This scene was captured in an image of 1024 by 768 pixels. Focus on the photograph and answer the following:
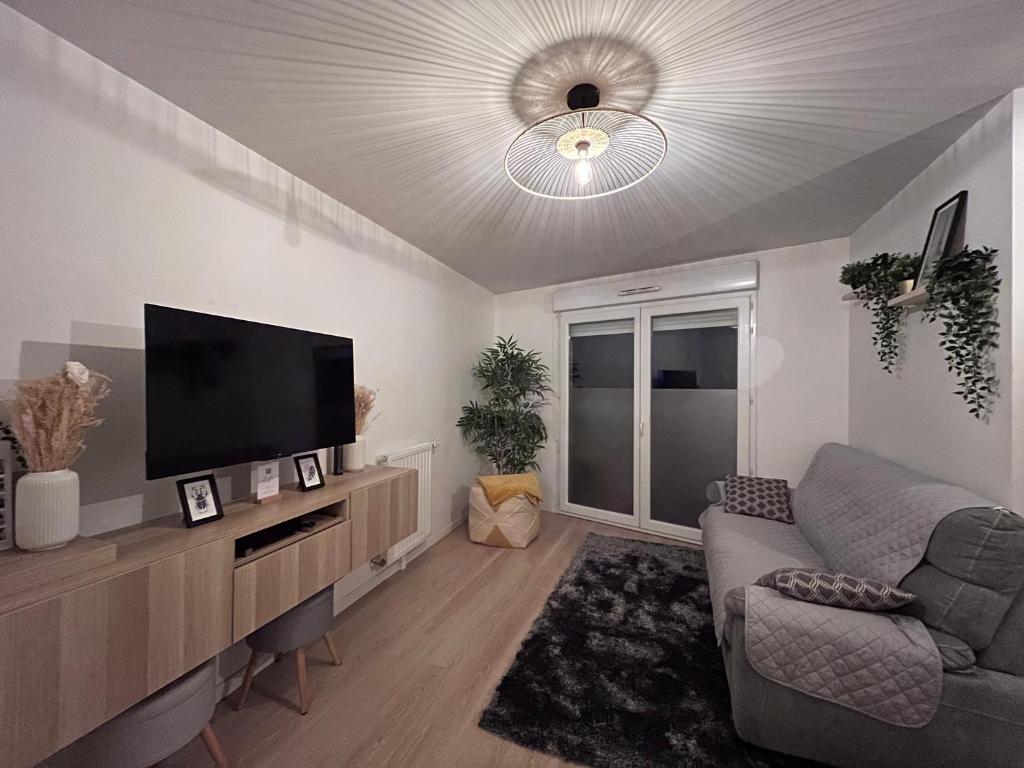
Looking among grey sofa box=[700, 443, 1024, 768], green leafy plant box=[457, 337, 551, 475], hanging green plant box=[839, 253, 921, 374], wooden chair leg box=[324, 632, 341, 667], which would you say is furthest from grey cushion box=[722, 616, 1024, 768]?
green leafy plant box=[457, 337, 551, 475]

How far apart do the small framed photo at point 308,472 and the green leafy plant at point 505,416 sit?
5.51ft

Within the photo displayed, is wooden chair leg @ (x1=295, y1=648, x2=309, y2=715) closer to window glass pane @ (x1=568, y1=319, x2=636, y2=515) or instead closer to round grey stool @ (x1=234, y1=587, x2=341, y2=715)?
round grey stool @ (x1=234, y1=587, x2=341, y2=715)

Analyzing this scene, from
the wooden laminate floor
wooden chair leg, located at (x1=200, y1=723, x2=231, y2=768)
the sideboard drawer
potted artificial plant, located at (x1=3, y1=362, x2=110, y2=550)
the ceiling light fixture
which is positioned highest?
the ceiling light fixture

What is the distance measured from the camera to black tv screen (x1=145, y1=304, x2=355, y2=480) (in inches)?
45.6

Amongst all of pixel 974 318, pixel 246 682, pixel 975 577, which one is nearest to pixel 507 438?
pixel 246 682

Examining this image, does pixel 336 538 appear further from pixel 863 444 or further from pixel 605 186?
pixel 863 444

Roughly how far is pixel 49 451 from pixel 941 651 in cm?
275

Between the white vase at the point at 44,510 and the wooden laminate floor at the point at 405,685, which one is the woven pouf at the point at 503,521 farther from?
the white vase at the point at 44,510

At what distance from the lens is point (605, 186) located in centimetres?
176

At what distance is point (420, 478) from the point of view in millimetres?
2713

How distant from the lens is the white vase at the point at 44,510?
0.92 metres

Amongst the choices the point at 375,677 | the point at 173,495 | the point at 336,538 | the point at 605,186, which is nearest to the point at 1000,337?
the point at 605,186

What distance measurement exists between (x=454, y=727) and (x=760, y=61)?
2.68m

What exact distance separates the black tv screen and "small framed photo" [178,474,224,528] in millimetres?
62
